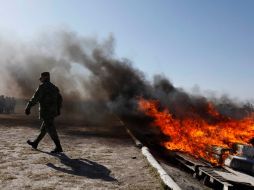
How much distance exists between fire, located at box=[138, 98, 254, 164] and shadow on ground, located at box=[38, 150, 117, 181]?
7.39m

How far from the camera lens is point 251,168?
12.8 meters

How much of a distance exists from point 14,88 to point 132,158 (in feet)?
160

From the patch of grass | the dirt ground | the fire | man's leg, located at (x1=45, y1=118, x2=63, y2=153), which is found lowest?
the patch of grass

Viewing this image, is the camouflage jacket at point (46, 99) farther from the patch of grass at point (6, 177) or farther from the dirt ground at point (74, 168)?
the patch of grass at point (6, 177)

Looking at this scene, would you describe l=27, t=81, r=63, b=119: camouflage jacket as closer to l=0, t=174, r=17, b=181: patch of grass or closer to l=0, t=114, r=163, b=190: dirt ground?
l=0, t=114, r=163, b=190: dirt ground

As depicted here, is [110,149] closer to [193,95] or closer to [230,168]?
[230,168]

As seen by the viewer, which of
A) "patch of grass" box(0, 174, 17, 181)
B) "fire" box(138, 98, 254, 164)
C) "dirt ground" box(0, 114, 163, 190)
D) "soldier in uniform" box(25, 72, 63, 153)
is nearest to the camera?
"dirt ground" box(0, 114, 163, 190)

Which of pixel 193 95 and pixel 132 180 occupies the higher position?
pixel 193 95

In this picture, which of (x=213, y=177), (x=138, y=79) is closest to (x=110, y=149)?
(x=213, y=177)

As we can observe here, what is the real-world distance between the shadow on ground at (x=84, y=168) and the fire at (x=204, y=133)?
24.2ft

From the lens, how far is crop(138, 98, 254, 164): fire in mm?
17031

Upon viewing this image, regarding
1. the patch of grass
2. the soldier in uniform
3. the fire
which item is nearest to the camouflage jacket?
the soldier in uniform

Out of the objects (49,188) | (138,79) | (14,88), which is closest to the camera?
(49,188)

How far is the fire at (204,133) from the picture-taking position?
17.0m
